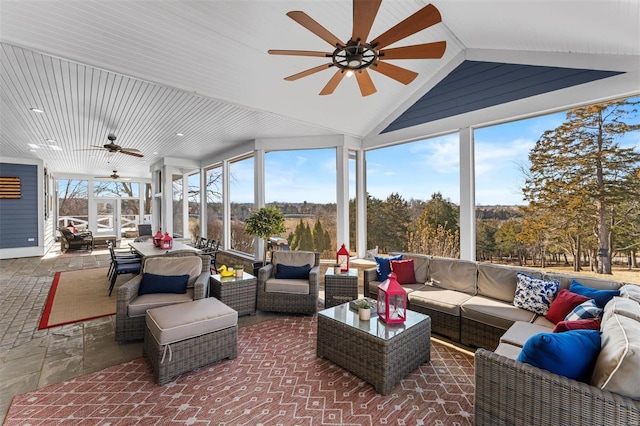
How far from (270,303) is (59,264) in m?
7.47

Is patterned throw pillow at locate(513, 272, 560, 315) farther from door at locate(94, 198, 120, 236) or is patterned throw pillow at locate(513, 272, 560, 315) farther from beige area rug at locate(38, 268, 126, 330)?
door at locate(94, 198, 120, 236)

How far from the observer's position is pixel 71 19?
9.07 ft

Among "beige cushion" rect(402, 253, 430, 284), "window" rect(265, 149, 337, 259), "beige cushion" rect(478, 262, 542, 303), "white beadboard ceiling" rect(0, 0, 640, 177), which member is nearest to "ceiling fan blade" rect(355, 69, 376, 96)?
"white beadboard ceiling" rect(0, 0, 640, 177)

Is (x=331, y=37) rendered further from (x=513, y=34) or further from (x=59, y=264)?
(x=59, y=264)

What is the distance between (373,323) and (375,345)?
299 millimetres

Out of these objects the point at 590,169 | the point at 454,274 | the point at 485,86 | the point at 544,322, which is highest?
the point at 485,86

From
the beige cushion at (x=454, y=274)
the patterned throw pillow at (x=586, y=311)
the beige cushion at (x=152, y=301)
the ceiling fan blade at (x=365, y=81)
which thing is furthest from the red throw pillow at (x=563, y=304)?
the beige cushion at (x=152, y=301)

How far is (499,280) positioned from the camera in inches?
134

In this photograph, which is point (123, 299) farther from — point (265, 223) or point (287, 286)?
point (265, 223)

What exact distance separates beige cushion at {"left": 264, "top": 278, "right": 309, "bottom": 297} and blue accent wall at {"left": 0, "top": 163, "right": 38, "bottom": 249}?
969 centimetres

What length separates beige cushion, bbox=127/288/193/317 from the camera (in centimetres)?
317

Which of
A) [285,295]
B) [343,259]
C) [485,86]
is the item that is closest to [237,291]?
[285,295]

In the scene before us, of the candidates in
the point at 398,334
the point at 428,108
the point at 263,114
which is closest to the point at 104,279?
the point at 263,114

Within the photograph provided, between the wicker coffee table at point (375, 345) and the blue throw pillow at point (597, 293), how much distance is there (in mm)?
1463
